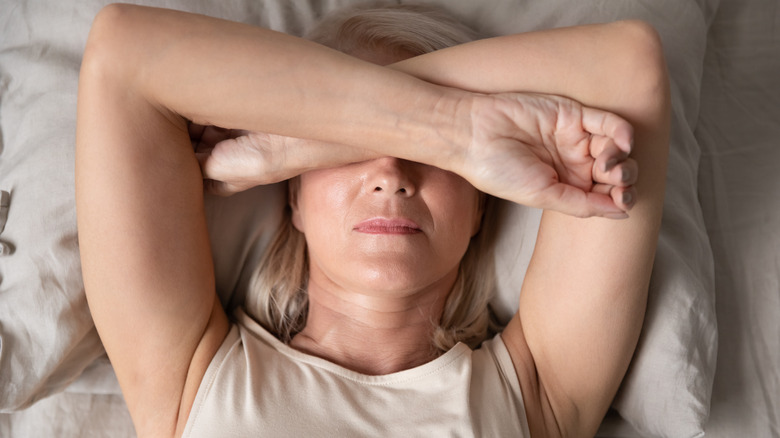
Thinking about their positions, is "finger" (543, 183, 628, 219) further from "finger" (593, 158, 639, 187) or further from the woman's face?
the woman's face

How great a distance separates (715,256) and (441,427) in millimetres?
740

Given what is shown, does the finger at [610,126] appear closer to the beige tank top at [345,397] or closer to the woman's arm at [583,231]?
the woman's arm at [583,231]

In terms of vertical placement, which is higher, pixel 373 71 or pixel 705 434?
pixel 373 71

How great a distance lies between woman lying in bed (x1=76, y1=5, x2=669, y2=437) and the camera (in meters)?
1.05

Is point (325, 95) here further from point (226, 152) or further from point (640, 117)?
point (640, 117)

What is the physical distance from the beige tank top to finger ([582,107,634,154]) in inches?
19.7

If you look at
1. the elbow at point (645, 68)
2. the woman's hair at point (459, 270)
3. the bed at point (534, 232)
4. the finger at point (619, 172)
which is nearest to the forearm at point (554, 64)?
the elbow at point (645, 68)

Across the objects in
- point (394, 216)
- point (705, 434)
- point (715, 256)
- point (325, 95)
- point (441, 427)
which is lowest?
point (705, 434)

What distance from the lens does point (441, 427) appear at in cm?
118

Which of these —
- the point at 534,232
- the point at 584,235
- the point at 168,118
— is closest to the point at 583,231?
the point at 584,235

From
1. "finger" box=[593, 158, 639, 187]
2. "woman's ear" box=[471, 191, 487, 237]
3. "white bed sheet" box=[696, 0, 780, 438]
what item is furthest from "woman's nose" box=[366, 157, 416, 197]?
"white bed sheet" box=[696, 0, 780, 438]

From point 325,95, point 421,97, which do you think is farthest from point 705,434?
point 325,95

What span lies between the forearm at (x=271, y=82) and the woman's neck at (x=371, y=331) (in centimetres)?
40

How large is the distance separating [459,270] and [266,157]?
0.53 m
